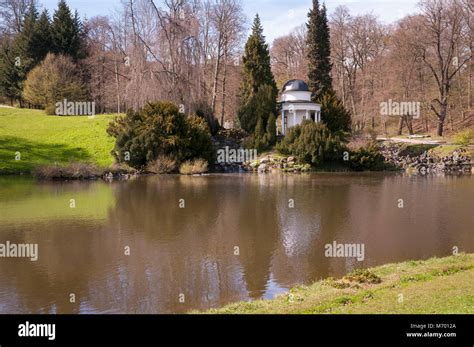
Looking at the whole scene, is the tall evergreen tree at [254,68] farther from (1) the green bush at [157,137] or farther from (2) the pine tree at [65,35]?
(2) the pine tree at [65,35]

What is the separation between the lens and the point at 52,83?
4791cm

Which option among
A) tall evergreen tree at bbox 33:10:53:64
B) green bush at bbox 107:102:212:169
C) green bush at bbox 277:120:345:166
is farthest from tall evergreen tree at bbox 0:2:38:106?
green bush at bbox 277:120:345:166

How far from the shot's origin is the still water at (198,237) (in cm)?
989

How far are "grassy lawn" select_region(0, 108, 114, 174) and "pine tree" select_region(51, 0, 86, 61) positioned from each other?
10189 millimetres

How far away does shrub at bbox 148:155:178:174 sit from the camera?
33.5 metres

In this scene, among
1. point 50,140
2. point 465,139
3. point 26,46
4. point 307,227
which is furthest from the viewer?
point 26,46

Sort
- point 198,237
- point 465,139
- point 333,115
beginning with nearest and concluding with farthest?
1. point 198,237
2. point 465,139
3. point 333,115

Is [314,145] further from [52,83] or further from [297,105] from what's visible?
[52,83]

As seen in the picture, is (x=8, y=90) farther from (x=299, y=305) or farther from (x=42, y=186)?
(x=299, y=305)

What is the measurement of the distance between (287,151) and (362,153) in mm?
5744

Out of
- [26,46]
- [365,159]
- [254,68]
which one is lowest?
[365,159]

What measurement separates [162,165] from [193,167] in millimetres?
2145
